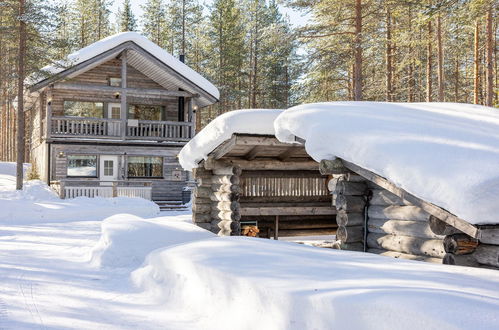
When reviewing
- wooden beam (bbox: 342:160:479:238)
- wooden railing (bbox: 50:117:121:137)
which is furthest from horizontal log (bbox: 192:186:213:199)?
wooden railing (bbox: 50:117:121:137)

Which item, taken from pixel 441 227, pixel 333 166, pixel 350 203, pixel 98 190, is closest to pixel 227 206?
pixel 350 203

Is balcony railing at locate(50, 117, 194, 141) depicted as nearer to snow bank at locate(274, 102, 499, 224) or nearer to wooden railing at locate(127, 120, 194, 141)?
wooden railing at locate(127, 120, 194, 141)

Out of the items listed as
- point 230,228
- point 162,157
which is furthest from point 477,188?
point 162,157

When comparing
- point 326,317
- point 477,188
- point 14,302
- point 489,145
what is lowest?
point 14,302

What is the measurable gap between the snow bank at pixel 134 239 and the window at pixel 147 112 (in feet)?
57.6

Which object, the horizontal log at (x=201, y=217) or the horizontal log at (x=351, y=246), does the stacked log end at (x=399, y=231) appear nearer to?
the horizontal log at (x=351, y=246)

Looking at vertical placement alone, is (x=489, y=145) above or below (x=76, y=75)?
below

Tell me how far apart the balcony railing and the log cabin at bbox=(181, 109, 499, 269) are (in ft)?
45.3

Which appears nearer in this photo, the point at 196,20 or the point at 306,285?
the point at 306,285

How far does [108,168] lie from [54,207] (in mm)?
6176

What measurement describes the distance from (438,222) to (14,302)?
17.2 feet

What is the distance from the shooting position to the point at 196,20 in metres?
41.5

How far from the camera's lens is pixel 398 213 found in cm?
681

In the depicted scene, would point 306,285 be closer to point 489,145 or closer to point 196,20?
point 489,145
